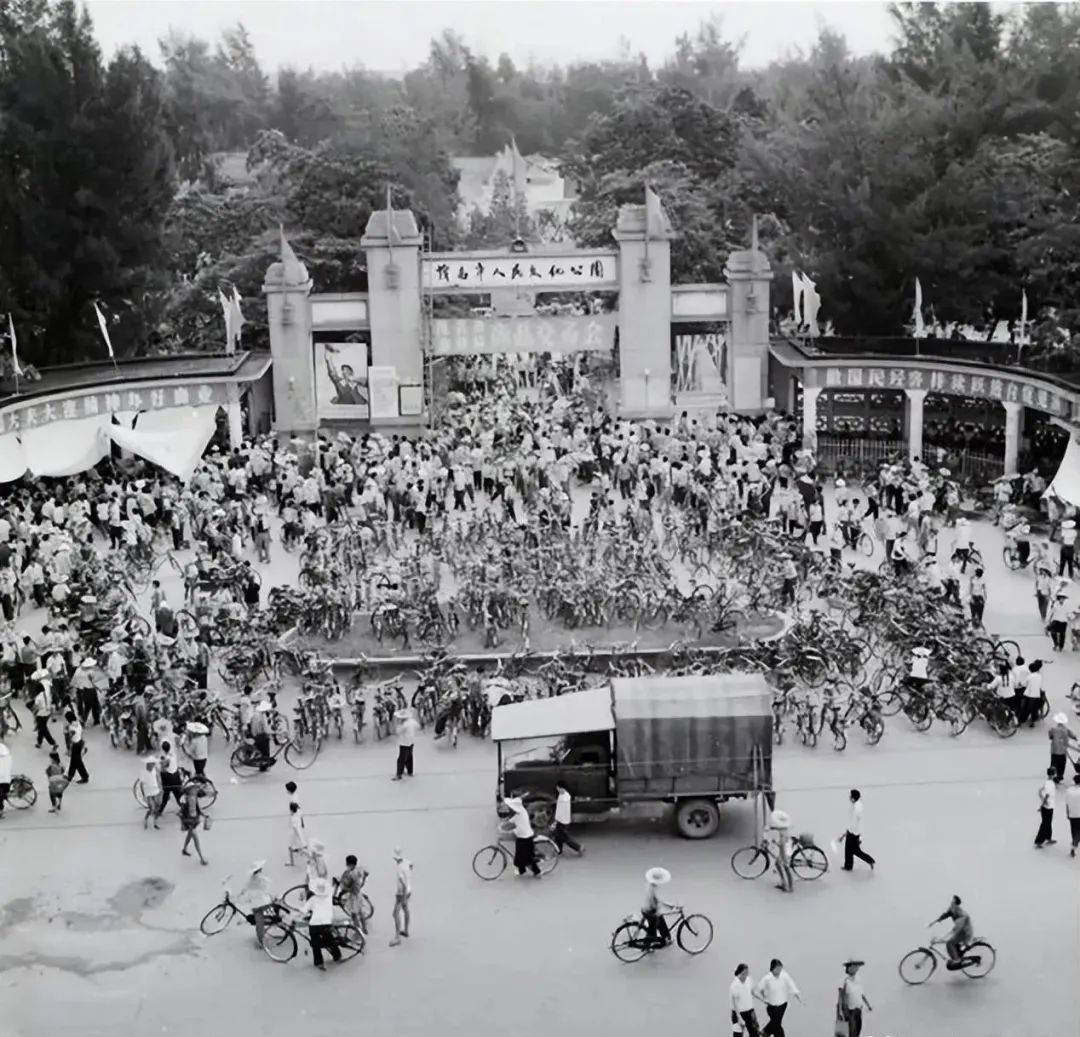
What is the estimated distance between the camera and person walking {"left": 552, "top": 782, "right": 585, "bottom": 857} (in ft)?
54.9

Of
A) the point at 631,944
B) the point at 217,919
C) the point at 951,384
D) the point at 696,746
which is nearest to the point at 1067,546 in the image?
the point at 951,384

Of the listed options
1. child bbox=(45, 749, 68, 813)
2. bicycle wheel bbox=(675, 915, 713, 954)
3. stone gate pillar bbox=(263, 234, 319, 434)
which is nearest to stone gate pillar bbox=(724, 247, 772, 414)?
stone gate pillar bbox=(263, 234, 319, 434)

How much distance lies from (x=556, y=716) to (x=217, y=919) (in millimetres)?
4596

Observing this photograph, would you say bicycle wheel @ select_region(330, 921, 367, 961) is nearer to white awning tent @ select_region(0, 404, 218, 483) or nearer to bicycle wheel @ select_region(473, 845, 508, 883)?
bicycle wheel @ select_region(473, 845, 508, 883)

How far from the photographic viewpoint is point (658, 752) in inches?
675

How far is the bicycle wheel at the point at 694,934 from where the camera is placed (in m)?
14.8

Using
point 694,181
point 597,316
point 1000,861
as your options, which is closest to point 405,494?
point 597,316

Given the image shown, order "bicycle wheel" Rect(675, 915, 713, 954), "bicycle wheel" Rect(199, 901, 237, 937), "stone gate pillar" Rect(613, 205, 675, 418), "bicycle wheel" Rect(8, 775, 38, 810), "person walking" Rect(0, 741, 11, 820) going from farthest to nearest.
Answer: "stone gate pillar" Rect(613, 205, 675, 418) < "bicycle wheel" Rect(8, 775, 38, 810) < "person walking" Rect(0, 741, 11, 820) < "bicycle wheel" Rect(199, 901, 237, 937) < "bicycle wheel" Rect(675, 915, 713, 954)

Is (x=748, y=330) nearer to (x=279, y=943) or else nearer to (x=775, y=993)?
(x=279, y=943)

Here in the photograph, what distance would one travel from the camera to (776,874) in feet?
53.8

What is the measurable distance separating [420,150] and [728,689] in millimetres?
59348


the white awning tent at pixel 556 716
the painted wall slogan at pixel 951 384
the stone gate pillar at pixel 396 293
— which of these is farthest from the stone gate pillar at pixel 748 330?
the white awning tent at pixel 556 716

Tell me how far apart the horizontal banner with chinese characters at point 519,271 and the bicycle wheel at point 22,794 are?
25229mm

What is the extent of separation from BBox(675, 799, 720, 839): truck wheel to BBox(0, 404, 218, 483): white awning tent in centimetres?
1928
